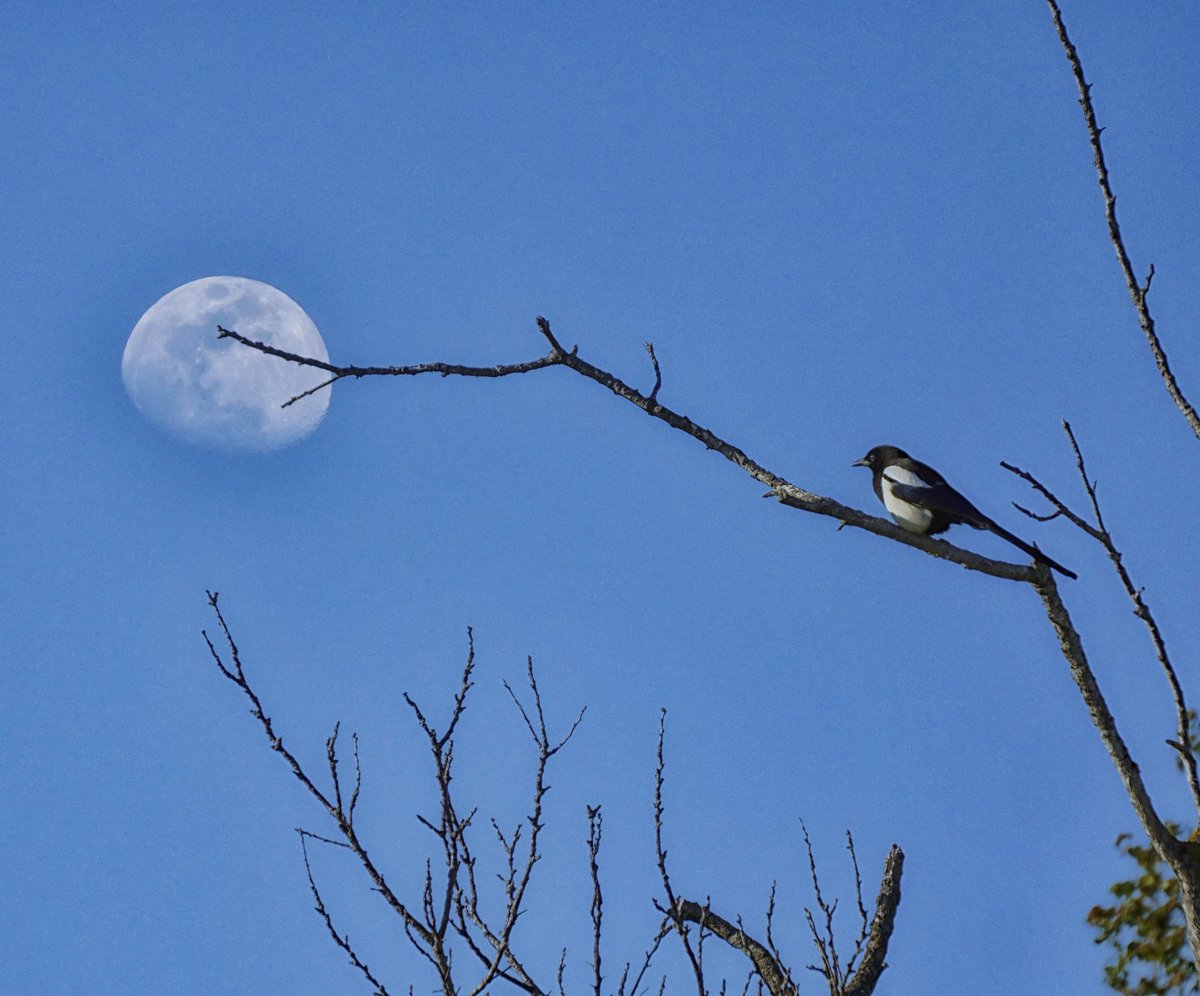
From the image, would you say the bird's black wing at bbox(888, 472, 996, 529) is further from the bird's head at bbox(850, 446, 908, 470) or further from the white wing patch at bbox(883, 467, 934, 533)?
the bird's head at bbox(850, 446, 908, 470)

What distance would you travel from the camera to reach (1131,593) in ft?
10.3

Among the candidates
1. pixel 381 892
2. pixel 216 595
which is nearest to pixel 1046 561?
pixel 381 892

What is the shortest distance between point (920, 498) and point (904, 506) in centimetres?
18

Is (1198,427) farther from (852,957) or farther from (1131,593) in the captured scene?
(852,957)

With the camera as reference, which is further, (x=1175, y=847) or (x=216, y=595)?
(x=216, y=595)

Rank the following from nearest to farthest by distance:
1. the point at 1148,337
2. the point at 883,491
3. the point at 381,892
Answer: the point at 1148,337, the point at 381,892, the point at 883,491

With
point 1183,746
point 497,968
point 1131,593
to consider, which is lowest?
point 497,968

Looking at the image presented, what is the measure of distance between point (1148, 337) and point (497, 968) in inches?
93.9

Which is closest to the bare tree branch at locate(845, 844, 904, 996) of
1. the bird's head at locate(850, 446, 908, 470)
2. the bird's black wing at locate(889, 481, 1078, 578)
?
the bird's black wing at locate(889, 481, 1078, 578)

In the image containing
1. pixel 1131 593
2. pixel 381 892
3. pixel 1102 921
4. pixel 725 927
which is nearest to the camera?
pixel 1131 593

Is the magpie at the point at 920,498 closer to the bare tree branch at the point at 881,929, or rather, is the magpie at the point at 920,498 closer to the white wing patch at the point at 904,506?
the white wing patch at the point at 904,506

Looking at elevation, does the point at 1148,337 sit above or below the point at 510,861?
above

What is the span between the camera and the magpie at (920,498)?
16.9 feet

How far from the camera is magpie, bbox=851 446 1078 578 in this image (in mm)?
5164
